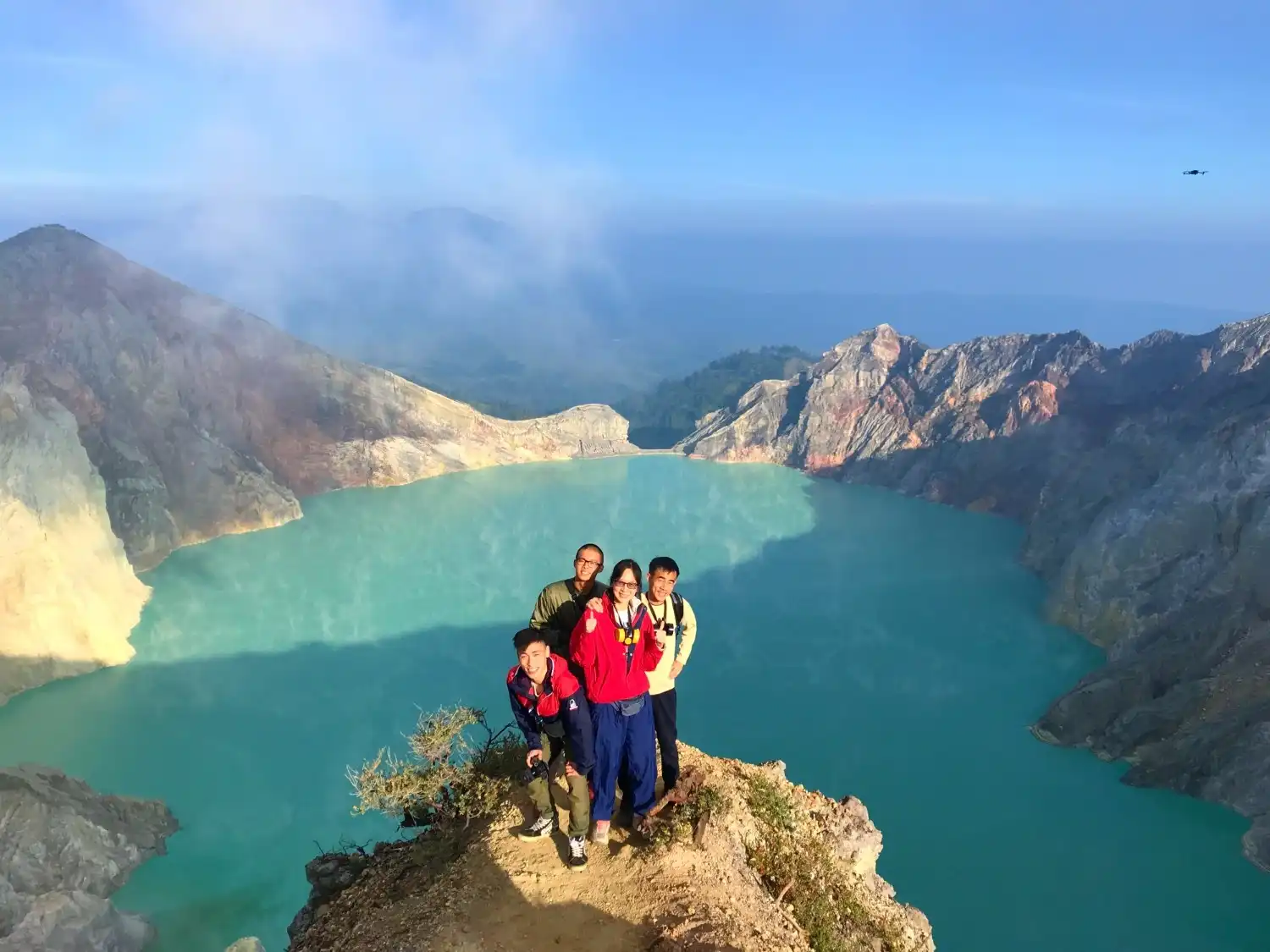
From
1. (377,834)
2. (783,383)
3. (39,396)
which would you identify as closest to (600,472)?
(783,383)

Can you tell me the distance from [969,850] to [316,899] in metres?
14.1

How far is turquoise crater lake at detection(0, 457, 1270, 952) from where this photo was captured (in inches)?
643

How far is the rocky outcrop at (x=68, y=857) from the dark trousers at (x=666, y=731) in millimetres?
Answer: 11588

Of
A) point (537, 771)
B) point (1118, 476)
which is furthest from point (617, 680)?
point (1118, 476)

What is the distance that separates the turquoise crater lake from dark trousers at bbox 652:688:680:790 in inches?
426

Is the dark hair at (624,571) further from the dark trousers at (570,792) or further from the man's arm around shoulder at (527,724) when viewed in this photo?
the dark trousers at (570,792)

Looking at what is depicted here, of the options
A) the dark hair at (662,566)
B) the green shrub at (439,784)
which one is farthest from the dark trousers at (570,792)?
the dark hair at (662,566)

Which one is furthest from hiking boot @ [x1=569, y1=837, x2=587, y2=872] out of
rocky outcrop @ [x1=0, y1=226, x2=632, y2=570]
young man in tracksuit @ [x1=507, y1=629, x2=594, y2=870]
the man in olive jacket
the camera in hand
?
rocky outcrop @ [x1=0, y1=226, x2=632, y2=570]

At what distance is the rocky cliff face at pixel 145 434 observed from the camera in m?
25.2

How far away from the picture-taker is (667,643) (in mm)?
6555

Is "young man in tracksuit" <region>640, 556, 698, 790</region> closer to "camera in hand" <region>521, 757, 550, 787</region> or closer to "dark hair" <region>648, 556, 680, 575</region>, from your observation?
"dark hair" <region>648, 556, 680, 575</region>

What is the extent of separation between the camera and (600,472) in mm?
50344

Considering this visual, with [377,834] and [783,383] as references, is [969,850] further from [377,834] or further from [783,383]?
[783,383]

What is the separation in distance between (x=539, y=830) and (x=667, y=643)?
5.73 ft
